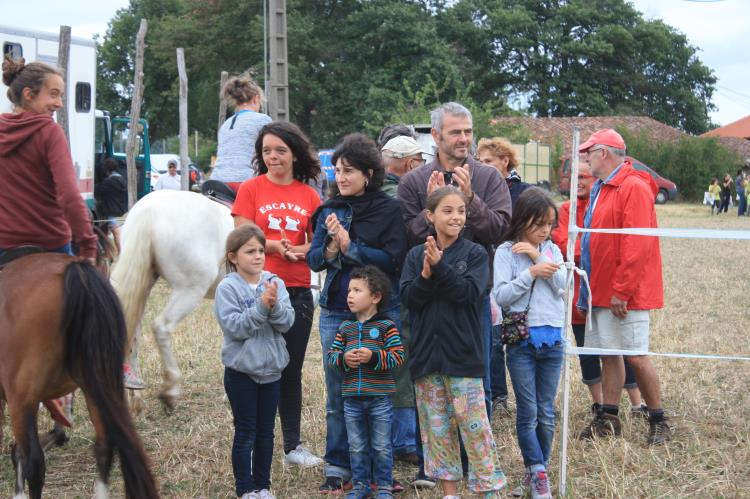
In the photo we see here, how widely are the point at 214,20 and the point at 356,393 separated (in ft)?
146

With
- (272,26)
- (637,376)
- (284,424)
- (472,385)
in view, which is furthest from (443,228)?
(272,26)

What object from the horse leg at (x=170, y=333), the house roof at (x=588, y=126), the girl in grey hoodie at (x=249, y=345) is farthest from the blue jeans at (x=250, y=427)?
the house roof at (x=588, y=126)

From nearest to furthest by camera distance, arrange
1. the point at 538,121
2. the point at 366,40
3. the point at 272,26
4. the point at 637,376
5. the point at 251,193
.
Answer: the point at 251,193
the point at 637,376
the point at 272,26
the point at 366,40
the point at 538,121

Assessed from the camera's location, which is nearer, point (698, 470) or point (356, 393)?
point (356, 393)

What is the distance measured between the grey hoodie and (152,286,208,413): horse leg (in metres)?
2.03

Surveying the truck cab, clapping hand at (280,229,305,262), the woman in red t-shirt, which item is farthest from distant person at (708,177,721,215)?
clapping hand at (280,229,305,262)

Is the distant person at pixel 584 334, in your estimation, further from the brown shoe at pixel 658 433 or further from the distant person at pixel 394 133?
the distant person at pixel 394 133

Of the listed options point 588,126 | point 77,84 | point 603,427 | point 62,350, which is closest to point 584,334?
point 603,427

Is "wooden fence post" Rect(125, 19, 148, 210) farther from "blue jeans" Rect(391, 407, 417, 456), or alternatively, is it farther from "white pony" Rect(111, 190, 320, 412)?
"blue jeans" Rect(391, 407, 417, 456)

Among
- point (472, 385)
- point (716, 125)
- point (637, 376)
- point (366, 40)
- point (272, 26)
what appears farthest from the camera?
point (716, 125)

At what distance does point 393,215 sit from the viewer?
482 centimetres

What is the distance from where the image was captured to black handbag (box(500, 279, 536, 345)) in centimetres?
468

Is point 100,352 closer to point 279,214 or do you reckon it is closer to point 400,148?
point 279,214

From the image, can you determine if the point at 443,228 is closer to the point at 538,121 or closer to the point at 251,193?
the point at 251,193
